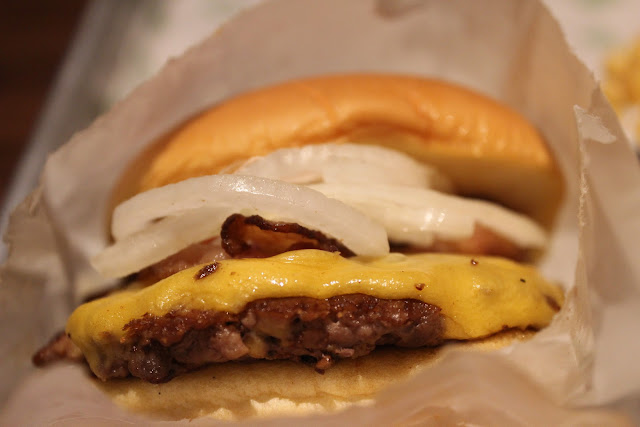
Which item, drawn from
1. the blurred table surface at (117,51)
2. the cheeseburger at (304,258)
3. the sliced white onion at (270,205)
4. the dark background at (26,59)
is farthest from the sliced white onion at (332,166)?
the dark background at (26,59)

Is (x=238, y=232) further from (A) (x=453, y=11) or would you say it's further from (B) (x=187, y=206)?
(A) (x=453, y=11)

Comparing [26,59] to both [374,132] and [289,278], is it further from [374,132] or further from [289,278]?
[289,278]

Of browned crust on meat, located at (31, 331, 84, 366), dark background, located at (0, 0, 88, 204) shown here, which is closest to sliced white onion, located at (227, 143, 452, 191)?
browned crust on meat, located at (31, 331, 84, 366)

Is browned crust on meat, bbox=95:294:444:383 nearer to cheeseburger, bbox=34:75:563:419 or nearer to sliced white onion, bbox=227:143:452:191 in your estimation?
cheeseburger, bbox=34:75:563:419

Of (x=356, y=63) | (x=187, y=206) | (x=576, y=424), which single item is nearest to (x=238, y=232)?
(x=187, y=206)

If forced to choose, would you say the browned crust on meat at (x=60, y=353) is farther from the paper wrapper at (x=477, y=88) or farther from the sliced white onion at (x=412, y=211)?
the sliced white onion at (x=412, y=211)

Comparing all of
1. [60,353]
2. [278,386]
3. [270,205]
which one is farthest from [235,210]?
[60,353]

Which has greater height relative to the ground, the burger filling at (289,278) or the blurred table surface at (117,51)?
the blurred table surface at (117,51)
